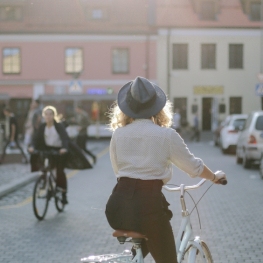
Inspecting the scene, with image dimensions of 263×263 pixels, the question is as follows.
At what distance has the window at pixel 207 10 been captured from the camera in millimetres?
44031

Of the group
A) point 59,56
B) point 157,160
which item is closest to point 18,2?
point 59,56

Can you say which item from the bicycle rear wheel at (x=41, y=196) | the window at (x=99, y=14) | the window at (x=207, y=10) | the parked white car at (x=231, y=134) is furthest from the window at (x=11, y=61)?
the bicycle rear wheel at (x=41, y=196)

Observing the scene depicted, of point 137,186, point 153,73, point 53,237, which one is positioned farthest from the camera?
point 153,73

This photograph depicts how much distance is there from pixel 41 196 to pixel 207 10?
36.8 m

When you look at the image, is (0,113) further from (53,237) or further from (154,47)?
(53,237)

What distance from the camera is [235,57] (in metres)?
43.3

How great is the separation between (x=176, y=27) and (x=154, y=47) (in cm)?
212

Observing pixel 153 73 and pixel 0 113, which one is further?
pixel 153 73

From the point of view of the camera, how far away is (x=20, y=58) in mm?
42219

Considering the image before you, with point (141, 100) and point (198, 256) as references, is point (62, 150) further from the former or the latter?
point (141, 100)

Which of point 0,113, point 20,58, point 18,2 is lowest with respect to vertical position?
point 0,113

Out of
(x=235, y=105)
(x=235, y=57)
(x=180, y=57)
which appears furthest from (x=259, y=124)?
(x=235, y=57)

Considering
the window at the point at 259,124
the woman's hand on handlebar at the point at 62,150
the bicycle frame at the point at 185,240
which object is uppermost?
the bicycle frame at the point at 185,240

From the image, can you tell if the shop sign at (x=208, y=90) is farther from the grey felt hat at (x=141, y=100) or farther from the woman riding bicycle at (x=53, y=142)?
the grey felt hat at (x=141, y=100)
